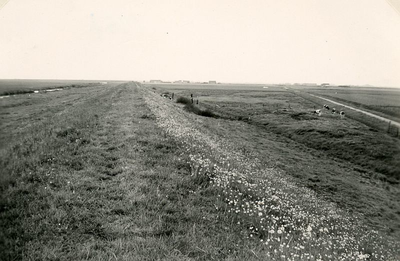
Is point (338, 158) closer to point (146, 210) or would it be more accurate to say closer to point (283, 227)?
point (283, 227)

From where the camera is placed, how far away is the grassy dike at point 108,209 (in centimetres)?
443

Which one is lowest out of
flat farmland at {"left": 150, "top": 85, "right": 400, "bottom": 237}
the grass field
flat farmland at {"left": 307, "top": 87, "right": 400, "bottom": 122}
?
flat farmland at {"left": 150, "top": 85, "right": 400, "bottom": 237}

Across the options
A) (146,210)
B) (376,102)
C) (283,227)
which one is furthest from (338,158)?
(376,102)

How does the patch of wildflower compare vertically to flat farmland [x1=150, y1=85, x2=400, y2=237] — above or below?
above

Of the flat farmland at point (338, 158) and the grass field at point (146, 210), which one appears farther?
the flat farmland at point (338, 158)

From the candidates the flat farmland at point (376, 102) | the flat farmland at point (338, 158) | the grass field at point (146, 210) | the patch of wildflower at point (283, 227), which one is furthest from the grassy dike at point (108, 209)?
the flat farmland at point (376, 102)

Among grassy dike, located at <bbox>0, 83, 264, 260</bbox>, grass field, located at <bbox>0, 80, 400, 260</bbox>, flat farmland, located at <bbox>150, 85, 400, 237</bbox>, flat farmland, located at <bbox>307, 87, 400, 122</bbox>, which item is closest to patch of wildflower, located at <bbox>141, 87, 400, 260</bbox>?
grass field, located at <bbox>0, 80, 400, 260</bbox>

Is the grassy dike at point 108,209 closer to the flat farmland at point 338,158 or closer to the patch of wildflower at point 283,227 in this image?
the patch of wildflower at point 283,227

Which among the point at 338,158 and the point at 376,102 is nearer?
the point at 338,158

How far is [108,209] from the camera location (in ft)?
18.5

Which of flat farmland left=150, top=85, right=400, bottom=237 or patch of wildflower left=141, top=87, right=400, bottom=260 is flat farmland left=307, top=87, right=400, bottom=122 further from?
patch of wildflower left=141, top=87, right=400, bottom=260

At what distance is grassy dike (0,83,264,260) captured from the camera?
14.5 feet

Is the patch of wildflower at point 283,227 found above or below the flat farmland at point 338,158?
above

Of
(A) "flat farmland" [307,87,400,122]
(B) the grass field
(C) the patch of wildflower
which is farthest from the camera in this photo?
(A) "flat farmland" [307,87,400,122]
